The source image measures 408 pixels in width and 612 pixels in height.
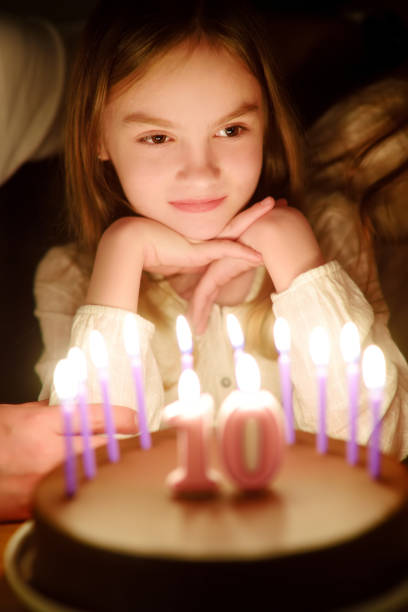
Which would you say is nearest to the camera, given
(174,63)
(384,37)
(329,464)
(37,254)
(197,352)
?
(329,464)

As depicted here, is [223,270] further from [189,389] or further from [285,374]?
[189,389]

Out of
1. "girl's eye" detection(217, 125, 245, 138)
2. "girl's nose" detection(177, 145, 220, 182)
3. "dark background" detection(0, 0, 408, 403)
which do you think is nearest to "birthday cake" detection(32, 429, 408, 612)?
"girl's nose" detection(177, 145, 220, 182)

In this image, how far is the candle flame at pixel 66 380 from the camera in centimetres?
92

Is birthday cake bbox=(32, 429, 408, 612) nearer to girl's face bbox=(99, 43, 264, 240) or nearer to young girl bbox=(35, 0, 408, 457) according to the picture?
young girl bbox=(35, 0, 408, 457)

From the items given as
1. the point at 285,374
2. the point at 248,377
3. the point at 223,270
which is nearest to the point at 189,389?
the point at 248,377

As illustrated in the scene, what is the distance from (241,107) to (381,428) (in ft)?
1.97

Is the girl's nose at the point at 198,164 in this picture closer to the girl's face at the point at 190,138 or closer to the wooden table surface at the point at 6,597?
the girl's face at the point at 190,138

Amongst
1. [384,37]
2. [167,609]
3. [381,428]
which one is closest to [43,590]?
[167,609]

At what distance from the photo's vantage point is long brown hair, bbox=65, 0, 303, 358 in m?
1.37

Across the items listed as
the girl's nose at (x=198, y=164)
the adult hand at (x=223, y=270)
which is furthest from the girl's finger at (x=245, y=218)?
the girl's nose at (x=198, y=164)

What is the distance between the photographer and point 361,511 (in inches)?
30.9

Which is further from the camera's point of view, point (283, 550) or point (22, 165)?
point (22, 165)

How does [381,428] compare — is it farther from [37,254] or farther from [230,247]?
[37,254]

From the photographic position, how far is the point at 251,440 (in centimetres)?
84
